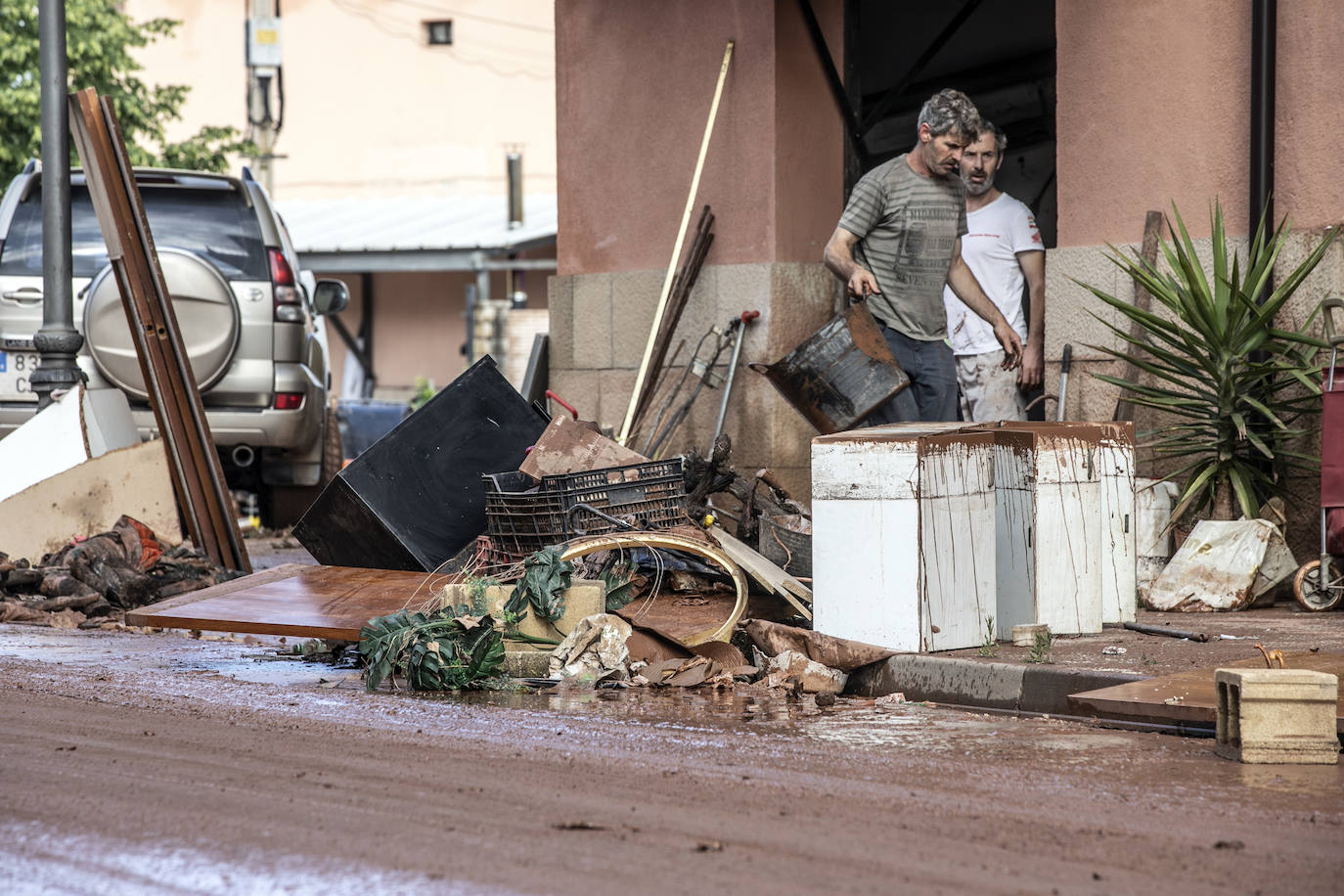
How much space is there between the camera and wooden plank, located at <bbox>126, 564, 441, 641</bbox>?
22.8 ft

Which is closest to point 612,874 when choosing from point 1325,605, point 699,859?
point 699,859

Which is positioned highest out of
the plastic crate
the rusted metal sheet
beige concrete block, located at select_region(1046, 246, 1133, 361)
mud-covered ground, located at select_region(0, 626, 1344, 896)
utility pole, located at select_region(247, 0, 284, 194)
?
utility pole, located at select_region(247, 0, 284, 194)

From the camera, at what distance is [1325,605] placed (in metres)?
7.68

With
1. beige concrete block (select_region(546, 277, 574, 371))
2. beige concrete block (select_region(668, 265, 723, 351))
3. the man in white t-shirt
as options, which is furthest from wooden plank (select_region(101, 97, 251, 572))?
the man in white t-shirt

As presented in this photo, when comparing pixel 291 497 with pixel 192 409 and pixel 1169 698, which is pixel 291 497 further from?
pixel 1169 698

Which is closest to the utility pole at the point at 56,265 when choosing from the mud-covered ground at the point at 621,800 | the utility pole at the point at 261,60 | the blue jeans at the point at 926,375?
the mud-covered ground at the point at 621,800

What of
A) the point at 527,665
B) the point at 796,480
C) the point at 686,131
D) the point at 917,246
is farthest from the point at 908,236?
the point at 527,665

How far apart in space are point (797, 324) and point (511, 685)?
15.0ft

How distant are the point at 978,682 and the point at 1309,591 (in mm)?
2491

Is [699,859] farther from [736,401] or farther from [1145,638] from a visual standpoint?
[736,401]

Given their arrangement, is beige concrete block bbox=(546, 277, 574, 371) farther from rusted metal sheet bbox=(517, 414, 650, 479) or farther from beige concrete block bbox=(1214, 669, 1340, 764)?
beige concrete block bbox=(1214, 669, 1340, 764)

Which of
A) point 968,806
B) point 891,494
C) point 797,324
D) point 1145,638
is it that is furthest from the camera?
point 797,324

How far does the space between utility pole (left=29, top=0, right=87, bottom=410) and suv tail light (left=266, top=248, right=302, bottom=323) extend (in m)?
1.40

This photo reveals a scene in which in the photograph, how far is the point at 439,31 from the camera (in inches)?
1480
